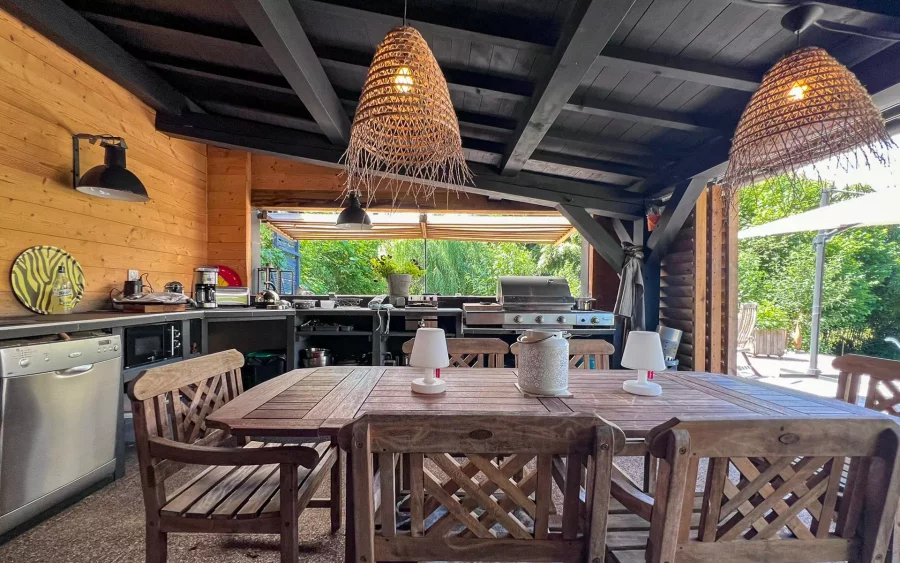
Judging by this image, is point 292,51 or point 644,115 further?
point 644,115

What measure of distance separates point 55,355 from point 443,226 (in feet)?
13.7

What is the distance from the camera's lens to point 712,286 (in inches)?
136

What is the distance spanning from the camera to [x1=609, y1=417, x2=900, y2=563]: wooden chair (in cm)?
76

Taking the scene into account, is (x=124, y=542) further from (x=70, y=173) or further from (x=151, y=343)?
(x=70, y=173)

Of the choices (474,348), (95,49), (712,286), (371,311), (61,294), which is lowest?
(474,348)

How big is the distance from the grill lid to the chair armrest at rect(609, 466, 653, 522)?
8.34ft

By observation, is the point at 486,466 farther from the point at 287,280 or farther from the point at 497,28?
the point at 287,280

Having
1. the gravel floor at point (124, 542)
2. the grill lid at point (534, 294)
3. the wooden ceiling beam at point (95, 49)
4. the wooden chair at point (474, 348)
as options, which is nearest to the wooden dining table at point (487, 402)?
the wooden chair at point (474, 348)

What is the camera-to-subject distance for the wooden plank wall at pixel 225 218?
4391 mm

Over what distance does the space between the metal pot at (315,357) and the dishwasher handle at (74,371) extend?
167 cm

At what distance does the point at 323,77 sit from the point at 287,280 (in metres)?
4.29

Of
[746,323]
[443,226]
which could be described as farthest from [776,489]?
[746,323]

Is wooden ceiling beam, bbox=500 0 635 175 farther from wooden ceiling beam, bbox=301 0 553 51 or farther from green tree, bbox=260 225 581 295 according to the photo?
green tree, bbox=260 225 581 295

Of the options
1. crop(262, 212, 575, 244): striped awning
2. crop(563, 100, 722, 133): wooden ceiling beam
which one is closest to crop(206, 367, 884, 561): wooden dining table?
crop(563, 100, 722, 133): wooden ceiling beam
